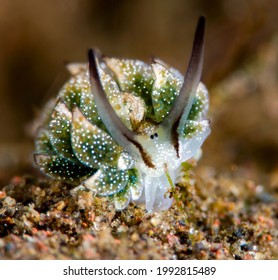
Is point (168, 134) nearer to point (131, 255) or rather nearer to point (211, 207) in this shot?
point (131, 255)

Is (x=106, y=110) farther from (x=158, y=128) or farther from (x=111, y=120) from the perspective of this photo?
(x=158, y=128)

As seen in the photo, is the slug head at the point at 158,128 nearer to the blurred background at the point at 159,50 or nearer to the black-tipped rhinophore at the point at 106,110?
the black-tipped rhinophore at the point at 106,110

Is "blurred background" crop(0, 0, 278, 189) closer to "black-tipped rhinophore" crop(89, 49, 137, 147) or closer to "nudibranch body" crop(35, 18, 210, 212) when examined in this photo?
"nudibranch body" crop(35, 18, 210, 212)

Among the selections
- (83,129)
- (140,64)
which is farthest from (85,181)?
(140,64)

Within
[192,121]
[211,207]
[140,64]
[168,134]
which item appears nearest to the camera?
[168,134]

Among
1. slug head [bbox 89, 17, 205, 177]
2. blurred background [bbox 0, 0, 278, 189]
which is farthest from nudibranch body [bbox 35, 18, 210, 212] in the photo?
blurred background [bbox 0, 0, 278, 189]

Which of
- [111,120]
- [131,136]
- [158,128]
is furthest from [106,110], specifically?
[158,128]

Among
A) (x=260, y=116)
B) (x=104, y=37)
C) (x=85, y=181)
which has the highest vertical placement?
(x=104, y=37)
